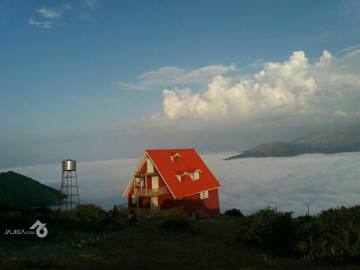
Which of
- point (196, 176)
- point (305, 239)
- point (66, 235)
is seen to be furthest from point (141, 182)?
point (305, 239)

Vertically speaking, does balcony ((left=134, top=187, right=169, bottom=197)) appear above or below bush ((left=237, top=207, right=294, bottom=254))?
above

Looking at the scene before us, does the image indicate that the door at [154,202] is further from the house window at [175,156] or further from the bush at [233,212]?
the bush at [233,212]

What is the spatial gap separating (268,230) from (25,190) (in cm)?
8459

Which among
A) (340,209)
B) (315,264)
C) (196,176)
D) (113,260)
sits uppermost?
(196,176)

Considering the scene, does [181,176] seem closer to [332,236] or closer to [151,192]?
[151,192]

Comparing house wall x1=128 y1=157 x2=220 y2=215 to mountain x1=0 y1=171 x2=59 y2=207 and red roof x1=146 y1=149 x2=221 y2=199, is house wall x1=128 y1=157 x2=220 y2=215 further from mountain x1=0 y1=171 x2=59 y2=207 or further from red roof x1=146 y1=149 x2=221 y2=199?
mountain x1=0 y1=171 x2=59 y2=207

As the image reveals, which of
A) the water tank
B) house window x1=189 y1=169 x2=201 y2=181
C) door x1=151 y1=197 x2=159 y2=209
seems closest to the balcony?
door x1=151 y1=197 x2=159 y2=209

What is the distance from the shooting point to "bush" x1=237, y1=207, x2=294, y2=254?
14969mm

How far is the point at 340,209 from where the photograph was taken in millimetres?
14508

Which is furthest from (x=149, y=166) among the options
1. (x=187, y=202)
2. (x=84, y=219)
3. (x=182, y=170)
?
(x=84, y=219)

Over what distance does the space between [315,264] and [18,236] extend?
15.8 metres

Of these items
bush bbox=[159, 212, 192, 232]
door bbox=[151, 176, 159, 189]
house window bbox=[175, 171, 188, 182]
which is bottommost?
bush bbox=[159, 212, 192, 232]

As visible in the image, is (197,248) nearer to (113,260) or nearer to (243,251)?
(243,251)

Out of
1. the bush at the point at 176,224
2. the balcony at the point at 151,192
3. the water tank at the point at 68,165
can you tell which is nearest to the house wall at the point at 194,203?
the balcony at the point at 151,192
